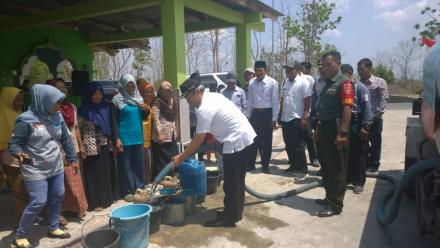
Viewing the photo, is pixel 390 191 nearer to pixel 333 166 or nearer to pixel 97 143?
pixel 333 166

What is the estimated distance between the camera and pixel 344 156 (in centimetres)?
453

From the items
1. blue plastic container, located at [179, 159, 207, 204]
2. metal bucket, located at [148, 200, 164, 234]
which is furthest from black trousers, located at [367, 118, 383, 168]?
metal bucket, located at [148, 200, 164, 234]

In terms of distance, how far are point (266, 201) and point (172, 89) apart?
222cm

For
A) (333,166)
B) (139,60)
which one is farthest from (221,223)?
(139,60)

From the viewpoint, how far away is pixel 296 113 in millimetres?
6293

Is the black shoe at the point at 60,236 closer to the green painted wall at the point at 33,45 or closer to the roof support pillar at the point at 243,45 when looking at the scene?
the roof support pillar at the point at 243,45

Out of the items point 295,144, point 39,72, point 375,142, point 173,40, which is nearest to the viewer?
point 173,40

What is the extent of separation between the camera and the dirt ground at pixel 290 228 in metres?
3.79

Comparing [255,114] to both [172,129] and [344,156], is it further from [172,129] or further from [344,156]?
[344,156]

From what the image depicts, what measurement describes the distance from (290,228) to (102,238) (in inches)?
82.6

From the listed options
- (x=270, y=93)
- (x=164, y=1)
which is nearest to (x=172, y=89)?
(x=164, y=1)

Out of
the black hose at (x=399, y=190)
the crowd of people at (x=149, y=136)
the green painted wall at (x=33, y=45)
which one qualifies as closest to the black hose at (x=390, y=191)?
the black hose at (x=399, y=190)

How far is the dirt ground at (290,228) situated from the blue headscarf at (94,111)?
1.13 metres

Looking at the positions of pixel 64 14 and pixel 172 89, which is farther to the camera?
pixel 64 14
